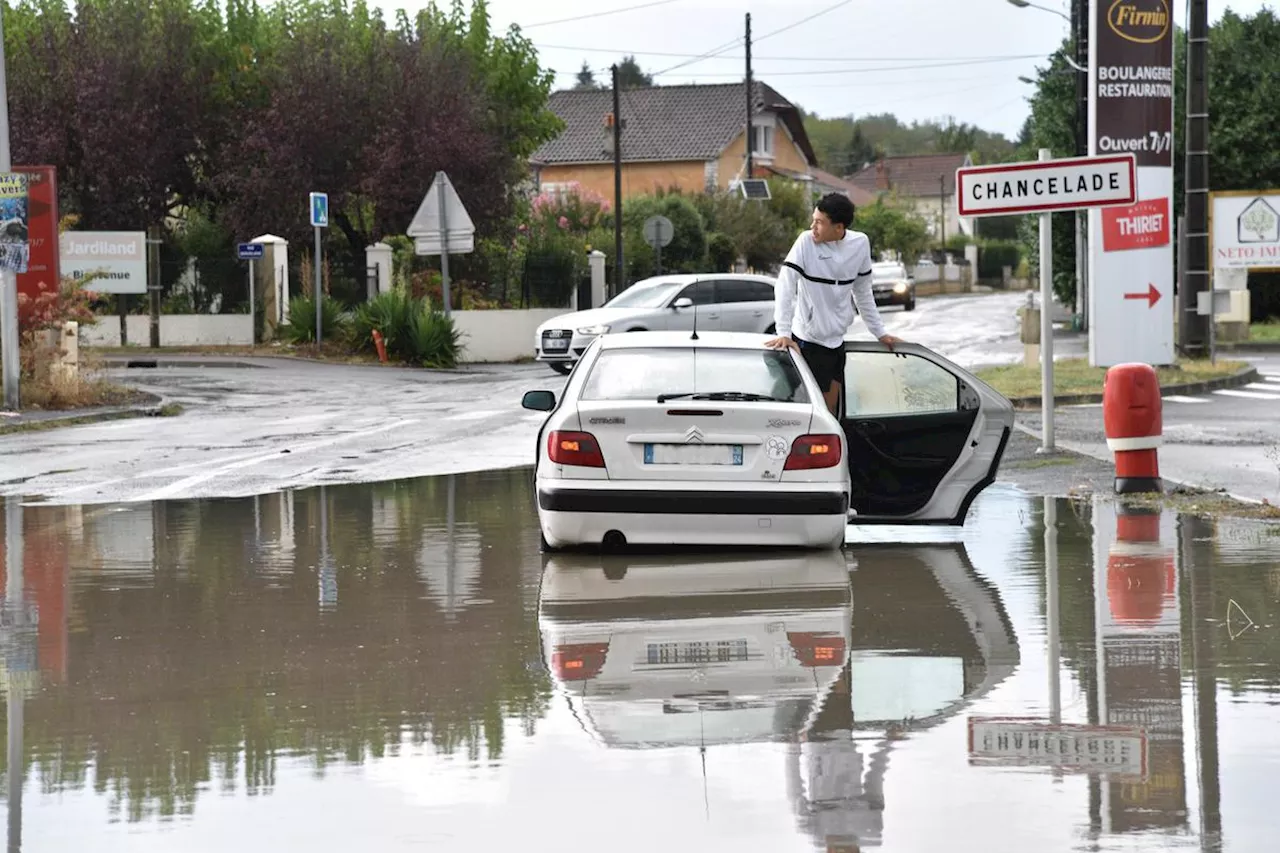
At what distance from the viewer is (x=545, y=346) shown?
1289 inches

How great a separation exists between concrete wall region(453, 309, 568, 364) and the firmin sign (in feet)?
52.1

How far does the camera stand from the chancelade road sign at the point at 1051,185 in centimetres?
1565

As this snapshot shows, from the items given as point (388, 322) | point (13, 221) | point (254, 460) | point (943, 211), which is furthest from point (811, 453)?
point (943, 211)

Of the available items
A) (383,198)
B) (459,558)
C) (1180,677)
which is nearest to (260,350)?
(383,198)

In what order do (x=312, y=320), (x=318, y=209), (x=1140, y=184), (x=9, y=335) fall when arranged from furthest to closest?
1. (x=312, y=320)
2. (x=318, y=209)
3. (x=1140, y=184)
4. (x=9, y=335)

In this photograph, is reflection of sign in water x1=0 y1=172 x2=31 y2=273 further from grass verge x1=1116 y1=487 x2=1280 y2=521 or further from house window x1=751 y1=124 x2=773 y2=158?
house window x1=751 y1=124 x2=773 y2=158

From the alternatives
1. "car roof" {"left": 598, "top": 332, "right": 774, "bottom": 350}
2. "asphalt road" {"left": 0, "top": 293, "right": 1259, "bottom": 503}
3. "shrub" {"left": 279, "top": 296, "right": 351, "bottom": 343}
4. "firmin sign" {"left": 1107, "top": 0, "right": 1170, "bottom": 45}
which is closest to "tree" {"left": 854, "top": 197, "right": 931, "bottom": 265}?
"shrub" {"left": 279, "top": 296, "right": 351, "bottom": 343}

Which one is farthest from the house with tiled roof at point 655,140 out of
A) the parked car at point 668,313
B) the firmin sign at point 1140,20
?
the firmin sign at point 1140,20

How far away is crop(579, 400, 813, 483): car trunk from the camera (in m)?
10.4

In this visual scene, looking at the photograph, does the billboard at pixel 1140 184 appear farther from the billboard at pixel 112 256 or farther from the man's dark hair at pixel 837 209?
the billboard at pixel 112 256

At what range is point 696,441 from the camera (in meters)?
10.4

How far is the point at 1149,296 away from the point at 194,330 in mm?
20537

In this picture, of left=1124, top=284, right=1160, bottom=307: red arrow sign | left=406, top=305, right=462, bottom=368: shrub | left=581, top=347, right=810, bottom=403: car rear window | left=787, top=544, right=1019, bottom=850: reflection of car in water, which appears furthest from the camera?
left=406, top=305, right=462, bottom=368: shrub

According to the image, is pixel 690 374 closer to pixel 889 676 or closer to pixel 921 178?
pixel 889 676
